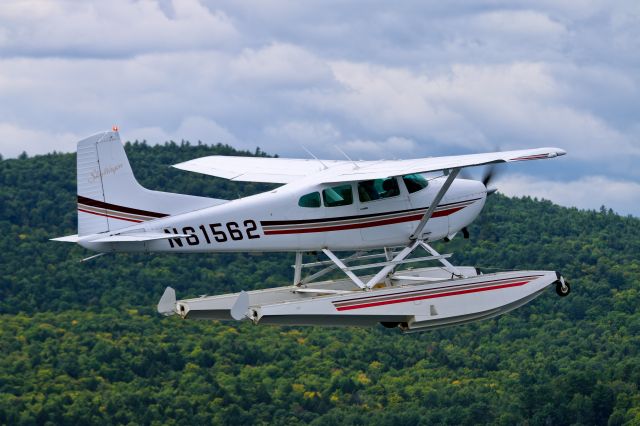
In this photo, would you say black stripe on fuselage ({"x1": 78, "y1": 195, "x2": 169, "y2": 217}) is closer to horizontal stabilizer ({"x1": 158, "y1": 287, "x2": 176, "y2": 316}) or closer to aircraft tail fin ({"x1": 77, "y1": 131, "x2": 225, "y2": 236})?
aircraft tail fin ({"x1": 77, "y1": 131, "x2": 225, "y2": 236})

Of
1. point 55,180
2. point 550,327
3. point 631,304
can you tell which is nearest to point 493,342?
point 550,327

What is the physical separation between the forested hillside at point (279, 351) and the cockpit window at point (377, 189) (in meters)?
66.2

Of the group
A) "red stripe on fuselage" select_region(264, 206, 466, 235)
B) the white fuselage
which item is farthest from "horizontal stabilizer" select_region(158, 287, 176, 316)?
"red stripe on fuselage" select_region(264, 206, 466, 235)

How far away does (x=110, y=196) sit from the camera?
28.8 meters

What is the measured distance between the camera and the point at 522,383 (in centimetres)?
10731

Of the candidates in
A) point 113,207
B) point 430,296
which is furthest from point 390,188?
point 113,207

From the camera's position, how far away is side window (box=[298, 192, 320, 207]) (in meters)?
29.4

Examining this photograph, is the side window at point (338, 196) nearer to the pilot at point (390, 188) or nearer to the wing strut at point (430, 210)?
the pilot at point (390, 188)

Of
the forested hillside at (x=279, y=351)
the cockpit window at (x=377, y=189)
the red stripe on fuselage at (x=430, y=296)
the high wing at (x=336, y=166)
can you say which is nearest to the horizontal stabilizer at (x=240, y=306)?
the red stripe on fuselage at (x=430, y=296)

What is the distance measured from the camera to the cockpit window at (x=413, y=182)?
30438 millimetres

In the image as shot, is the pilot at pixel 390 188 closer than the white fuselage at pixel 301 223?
No

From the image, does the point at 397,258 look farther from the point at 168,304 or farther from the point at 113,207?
the point at 113,207

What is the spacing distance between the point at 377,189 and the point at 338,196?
2.69 ft

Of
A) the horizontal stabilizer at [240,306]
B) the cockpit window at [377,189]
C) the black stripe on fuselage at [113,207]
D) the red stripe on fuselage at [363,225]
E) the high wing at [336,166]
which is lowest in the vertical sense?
the horizontal stabilizer at [240,306]
